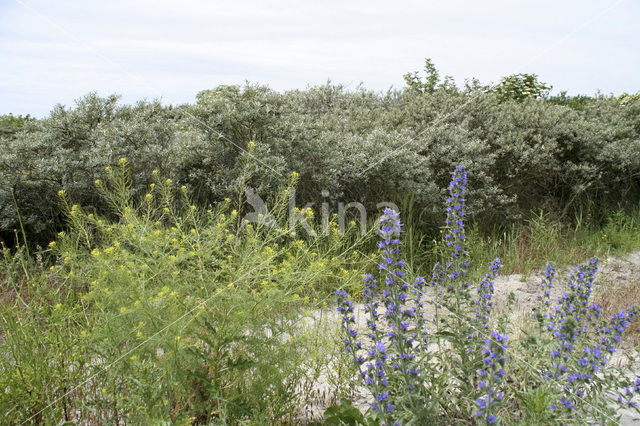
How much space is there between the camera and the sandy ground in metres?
3.17

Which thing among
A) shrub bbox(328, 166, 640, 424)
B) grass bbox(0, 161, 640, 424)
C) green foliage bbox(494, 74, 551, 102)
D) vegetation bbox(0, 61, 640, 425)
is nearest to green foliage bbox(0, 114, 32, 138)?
vegetation bbox(0, 61, 640, 425)

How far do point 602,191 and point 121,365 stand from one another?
8621mm

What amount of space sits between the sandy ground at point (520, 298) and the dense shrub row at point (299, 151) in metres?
1.35

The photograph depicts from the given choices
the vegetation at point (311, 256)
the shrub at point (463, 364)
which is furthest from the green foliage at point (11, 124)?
the shrub at point (463, 364)

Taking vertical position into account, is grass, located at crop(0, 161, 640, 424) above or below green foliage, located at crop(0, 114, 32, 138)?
below

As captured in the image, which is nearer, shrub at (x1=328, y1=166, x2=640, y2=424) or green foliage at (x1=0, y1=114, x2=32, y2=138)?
shrub at (x1=328, y1=166, x2=640, y2=424)

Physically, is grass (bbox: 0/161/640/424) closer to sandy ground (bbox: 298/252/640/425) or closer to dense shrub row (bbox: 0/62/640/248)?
sandy ground (bbox: 298/252/640/425)

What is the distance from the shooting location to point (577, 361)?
2648 mm

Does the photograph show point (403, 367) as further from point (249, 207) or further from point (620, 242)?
point (620, 242)

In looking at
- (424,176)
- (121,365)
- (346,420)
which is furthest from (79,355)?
(424,176)

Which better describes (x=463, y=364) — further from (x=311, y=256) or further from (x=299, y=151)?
(x=299, y=151)

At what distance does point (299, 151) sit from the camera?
634 cm

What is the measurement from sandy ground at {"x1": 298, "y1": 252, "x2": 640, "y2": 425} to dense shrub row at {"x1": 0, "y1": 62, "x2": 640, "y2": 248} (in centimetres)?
135

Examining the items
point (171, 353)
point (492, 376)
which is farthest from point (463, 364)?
point (171, 353)
